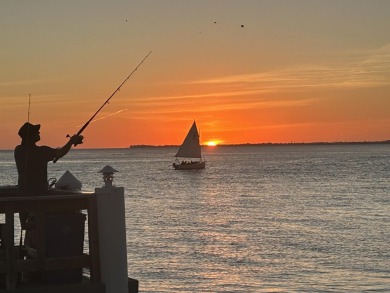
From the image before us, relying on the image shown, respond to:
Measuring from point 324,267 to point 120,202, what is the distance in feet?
55.0

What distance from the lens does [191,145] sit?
102 meters

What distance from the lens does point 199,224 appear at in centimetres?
4050

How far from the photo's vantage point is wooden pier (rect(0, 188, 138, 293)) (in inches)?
312

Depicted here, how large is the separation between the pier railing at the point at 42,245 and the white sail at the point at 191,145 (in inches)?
3534

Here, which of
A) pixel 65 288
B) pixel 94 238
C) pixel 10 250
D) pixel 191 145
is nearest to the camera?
pixel 10 250

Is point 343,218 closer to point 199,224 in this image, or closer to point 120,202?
point 199,224

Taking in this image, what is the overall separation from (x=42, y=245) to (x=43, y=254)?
9cm

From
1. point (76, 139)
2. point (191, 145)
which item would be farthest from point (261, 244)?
point (191, 145)

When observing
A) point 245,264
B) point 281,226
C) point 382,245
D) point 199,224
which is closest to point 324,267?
point 245,264

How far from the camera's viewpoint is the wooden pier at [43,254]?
7922mm

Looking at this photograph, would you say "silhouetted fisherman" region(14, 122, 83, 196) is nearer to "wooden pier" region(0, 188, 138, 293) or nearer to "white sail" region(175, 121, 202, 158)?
Answer: "wooden pier" region(0, 188, 138, 293)

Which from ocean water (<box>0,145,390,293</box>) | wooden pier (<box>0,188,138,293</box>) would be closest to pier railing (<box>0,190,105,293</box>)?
wooden pier (<box>0,188,138,293</box>)

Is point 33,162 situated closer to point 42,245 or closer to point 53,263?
point 42,245

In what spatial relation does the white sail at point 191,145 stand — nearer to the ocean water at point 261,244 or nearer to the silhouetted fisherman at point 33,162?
the ocean water at point 261,244
